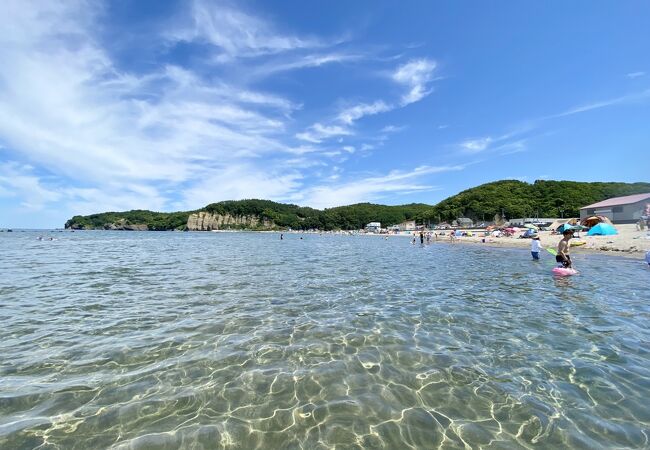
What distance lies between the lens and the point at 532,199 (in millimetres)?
160875

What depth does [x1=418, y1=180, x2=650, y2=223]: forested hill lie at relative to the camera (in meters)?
137

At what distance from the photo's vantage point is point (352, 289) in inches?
656

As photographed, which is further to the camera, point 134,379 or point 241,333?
point 241,333

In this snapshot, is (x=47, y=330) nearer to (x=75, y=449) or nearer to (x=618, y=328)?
(x=75, y=449)

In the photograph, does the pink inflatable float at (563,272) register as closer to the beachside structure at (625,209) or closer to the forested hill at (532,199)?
the beachside structure at (625,209)

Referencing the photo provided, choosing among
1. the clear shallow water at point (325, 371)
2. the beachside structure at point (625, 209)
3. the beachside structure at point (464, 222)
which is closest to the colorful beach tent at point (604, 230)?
the clear shallow water at point (325, 371)

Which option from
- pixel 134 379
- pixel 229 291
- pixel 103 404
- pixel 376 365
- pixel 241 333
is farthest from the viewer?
pixel 229 291

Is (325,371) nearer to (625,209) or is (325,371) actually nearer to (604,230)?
(604,230)

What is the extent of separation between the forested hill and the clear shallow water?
157 metres

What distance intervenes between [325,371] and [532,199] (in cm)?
18768

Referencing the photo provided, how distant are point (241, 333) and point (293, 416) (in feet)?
15.3

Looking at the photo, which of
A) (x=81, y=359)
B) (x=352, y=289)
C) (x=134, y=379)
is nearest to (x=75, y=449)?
(x=134, y=379)

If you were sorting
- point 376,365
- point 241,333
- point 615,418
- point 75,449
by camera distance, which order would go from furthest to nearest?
point 241,333 < point 376,365 < point 615,418 < point 75,449

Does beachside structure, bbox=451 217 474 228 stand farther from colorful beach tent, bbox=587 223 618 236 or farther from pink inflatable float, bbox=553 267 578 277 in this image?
pink inflatable float, bbox=553 267 578 277
